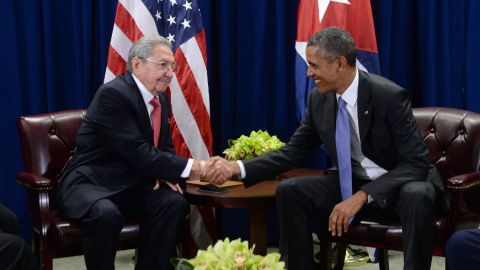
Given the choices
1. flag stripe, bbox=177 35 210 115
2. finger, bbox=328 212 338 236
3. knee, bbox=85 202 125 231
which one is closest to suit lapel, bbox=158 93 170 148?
knee, bbox=85 202 125 231

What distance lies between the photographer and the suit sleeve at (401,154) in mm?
3949

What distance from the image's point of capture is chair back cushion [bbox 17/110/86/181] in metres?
4.50

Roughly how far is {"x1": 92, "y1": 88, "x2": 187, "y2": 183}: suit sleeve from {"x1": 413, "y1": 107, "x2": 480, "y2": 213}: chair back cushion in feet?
4.69

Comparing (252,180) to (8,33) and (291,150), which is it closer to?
(291,150)

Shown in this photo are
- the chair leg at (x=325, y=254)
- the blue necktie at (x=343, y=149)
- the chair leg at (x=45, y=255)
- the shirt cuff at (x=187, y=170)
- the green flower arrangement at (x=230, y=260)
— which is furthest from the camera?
the chair leg at (x=325, y=254)

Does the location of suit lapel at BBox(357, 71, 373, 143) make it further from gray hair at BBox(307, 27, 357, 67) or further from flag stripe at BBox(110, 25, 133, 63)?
flag stripe at BBox(110, 25, 133, 63)

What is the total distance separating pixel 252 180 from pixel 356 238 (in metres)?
0.66

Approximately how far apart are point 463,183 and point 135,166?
5.49 ft

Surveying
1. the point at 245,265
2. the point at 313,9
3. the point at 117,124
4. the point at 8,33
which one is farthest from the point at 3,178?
the point at 245,265

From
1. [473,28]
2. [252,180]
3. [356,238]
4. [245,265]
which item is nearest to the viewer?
[245,265]

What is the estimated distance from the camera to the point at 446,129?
451cm

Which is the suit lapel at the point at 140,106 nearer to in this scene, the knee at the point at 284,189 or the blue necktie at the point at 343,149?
the knee at the point at 284,189

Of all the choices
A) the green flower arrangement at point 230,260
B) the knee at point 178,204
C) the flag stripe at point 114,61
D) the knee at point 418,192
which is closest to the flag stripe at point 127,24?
the flag stripe at point 114,61

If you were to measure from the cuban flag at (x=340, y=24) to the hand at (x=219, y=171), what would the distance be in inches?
50.2
